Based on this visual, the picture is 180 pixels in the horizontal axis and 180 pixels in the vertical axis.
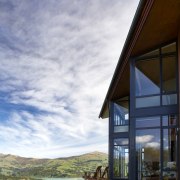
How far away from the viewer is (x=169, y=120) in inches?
444

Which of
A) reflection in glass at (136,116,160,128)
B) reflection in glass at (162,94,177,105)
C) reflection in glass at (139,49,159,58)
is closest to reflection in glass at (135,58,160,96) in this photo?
reflection in glass at (139,49,159,58)

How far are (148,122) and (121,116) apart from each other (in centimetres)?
558

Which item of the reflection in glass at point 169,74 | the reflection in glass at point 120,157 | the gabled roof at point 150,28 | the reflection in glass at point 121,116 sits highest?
the gabled roof at point 150,28

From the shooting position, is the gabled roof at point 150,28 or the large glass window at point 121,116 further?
the large glass window at point 121,116

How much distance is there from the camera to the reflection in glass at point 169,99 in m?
11.4

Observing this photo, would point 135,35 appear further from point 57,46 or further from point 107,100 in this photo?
point 57,46

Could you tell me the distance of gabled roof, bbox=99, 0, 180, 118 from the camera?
935 cm

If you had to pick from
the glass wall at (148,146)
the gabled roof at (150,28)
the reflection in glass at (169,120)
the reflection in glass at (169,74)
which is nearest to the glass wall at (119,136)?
the gabled roof at (150,28)

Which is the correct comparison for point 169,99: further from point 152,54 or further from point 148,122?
point 152,54

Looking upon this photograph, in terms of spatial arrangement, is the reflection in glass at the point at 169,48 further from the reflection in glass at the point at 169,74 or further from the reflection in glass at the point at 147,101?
the reflection in glass at the point at 147,101

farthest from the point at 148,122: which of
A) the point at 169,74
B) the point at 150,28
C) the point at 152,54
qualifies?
the point at 150,28

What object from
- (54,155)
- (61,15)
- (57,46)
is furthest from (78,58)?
(54,155)

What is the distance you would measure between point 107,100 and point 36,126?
2091 centimetres

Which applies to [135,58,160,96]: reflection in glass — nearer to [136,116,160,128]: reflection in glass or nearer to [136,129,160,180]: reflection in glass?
[136,116,160,128]: reflection in glass
